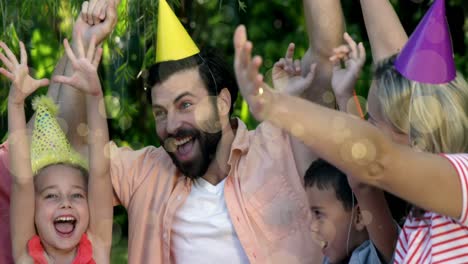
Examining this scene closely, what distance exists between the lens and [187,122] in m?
2.74

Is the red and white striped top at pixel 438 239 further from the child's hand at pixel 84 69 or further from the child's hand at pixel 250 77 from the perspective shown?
the child's hand at pixel 84 69

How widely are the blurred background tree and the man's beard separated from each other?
1.56 ft

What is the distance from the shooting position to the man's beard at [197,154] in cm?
274

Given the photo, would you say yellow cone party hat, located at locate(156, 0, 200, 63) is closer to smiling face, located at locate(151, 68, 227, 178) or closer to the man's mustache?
smiling face, located at locate(151, 68, 227, 178)

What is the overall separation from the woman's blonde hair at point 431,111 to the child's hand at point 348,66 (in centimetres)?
35

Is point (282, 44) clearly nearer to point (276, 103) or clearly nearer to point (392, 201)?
point (392, 201)

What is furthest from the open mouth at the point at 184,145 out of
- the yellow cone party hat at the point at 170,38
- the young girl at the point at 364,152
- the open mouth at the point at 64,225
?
the young girl at the point at 364,152

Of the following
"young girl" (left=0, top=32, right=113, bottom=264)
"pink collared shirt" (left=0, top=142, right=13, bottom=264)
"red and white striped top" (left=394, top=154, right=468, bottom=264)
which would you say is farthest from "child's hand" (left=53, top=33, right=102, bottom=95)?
"red and white striped top" (left=394, top=154, right=468, bottom=264)

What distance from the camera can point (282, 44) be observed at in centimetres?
612

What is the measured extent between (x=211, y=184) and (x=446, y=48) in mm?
1087

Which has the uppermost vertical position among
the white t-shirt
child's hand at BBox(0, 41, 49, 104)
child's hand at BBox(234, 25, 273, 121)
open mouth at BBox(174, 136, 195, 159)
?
child's hand at BBox(234, 25, 273, 121)

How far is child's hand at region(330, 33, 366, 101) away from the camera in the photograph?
2.35 meters

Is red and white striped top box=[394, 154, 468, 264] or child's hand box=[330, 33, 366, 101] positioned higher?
child's hand box=[330, 33, 366, 101]

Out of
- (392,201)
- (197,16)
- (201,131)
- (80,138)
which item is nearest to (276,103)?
(392,201)
